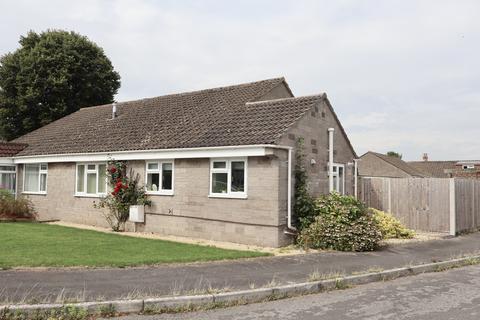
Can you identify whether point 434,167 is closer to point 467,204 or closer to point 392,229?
point 467,204

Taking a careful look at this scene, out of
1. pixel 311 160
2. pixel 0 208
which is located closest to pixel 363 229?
pixel 311 160

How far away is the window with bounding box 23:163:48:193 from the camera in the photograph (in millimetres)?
21219

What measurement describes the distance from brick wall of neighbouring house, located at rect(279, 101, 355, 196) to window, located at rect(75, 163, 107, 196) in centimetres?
850

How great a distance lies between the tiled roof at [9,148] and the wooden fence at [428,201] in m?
17.4

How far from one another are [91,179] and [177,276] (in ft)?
38.5

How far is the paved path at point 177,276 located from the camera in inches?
273

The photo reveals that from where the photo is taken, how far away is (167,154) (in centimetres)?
1527

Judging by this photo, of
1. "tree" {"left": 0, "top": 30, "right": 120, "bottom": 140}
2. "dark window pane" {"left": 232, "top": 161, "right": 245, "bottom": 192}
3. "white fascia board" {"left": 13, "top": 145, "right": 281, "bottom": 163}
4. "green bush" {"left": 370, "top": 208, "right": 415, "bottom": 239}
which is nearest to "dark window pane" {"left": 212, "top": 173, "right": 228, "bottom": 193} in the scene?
"dark window pane" {"left": 232, "top": 161, "right": 245, "bottom": 192}

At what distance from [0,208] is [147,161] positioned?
785cm

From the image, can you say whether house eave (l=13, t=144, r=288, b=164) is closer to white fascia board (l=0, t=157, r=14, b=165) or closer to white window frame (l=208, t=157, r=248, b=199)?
white window frame (l=208, t=157, r=248, b=199)

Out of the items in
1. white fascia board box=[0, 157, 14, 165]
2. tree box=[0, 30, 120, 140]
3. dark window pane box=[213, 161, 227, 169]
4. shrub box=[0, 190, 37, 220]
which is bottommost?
shrub box=[0, 190, 37, 220]

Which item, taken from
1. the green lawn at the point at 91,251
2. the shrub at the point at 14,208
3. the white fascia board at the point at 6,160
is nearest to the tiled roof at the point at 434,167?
the shrub at the point at 14,208

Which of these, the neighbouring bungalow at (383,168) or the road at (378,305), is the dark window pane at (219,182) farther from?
the neighbouring bungalow at (383,168)

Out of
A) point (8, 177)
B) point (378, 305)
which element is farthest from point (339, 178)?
point (8, 177)
